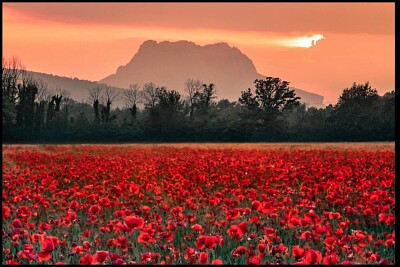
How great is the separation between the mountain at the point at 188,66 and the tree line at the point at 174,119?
1361cm

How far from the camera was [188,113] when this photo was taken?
4131 centimetres

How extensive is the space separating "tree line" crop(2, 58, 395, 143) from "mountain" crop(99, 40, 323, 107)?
1361 cm

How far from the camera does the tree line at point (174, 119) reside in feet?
123

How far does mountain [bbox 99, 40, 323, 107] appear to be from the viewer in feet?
39.1

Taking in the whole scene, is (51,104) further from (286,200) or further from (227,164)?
(286,200)

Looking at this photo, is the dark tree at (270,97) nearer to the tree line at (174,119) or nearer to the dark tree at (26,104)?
the tree line at (174,119)

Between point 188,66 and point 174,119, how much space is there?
24092 mm

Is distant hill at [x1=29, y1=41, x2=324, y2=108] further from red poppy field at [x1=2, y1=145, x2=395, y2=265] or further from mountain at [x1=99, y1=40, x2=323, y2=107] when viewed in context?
red poppy field at [x1=2, y1=145, x2=395, y2=265]

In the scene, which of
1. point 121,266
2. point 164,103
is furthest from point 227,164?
point 164,103

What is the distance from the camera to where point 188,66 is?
1800 cm

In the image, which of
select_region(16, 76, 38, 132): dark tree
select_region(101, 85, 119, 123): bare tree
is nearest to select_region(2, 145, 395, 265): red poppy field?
select_region(16, 76, 38, 132): dark tree

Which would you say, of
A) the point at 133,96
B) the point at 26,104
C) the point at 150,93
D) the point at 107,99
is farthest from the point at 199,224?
the point at 26,104

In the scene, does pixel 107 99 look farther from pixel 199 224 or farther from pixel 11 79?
pixel 199 224

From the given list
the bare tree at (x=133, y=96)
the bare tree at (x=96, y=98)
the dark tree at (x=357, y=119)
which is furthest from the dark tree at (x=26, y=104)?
the dark tree at (x=357, y=119)
